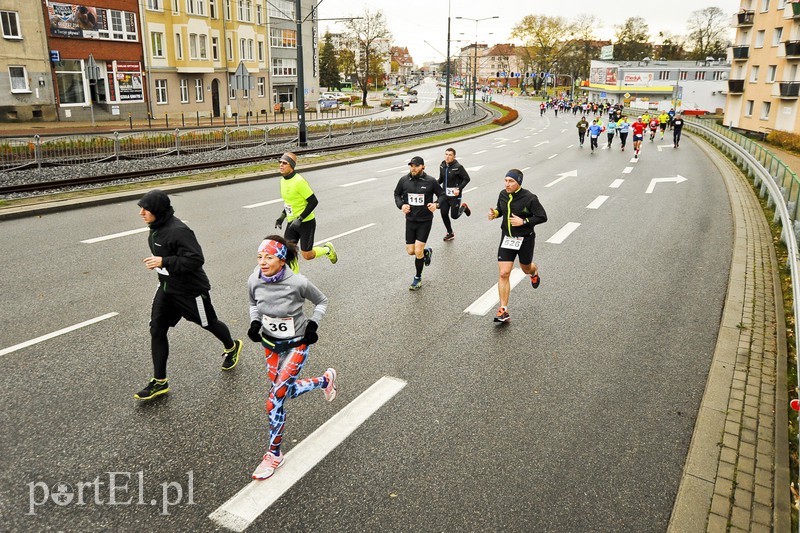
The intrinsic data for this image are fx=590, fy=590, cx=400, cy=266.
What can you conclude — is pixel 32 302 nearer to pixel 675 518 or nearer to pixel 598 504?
pixel 598 504

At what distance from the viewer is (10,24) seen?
116 feet

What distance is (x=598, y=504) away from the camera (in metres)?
4.10

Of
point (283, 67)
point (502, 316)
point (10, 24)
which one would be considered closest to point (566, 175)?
point (502, 316)

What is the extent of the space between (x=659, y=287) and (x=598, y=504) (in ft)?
18.7

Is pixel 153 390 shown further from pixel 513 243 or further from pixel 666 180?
pixel 666 180

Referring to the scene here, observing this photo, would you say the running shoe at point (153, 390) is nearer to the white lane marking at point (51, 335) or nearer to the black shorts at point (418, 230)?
the white lane marking at point (51, 335)

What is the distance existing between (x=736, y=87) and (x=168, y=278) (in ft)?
210

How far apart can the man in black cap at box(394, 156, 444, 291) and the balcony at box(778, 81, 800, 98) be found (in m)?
48.7

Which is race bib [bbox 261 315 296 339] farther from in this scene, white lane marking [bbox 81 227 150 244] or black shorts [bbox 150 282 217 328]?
white lane marking [bbox 81 227 150 244]

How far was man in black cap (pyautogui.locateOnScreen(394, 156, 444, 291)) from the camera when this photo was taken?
8.73 meters

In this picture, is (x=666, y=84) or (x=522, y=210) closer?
(x=522, y=210)

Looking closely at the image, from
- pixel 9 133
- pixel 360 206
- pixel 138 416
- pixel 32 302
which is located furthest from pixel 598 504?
pixel 9 133

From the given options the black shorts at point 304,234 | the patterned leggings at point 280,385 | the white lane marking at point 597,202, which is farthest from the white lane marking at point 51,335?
the white lane marking at point 597,202

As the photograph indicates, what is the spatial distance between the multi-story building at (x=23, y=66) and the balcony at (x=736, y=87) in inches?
2274
